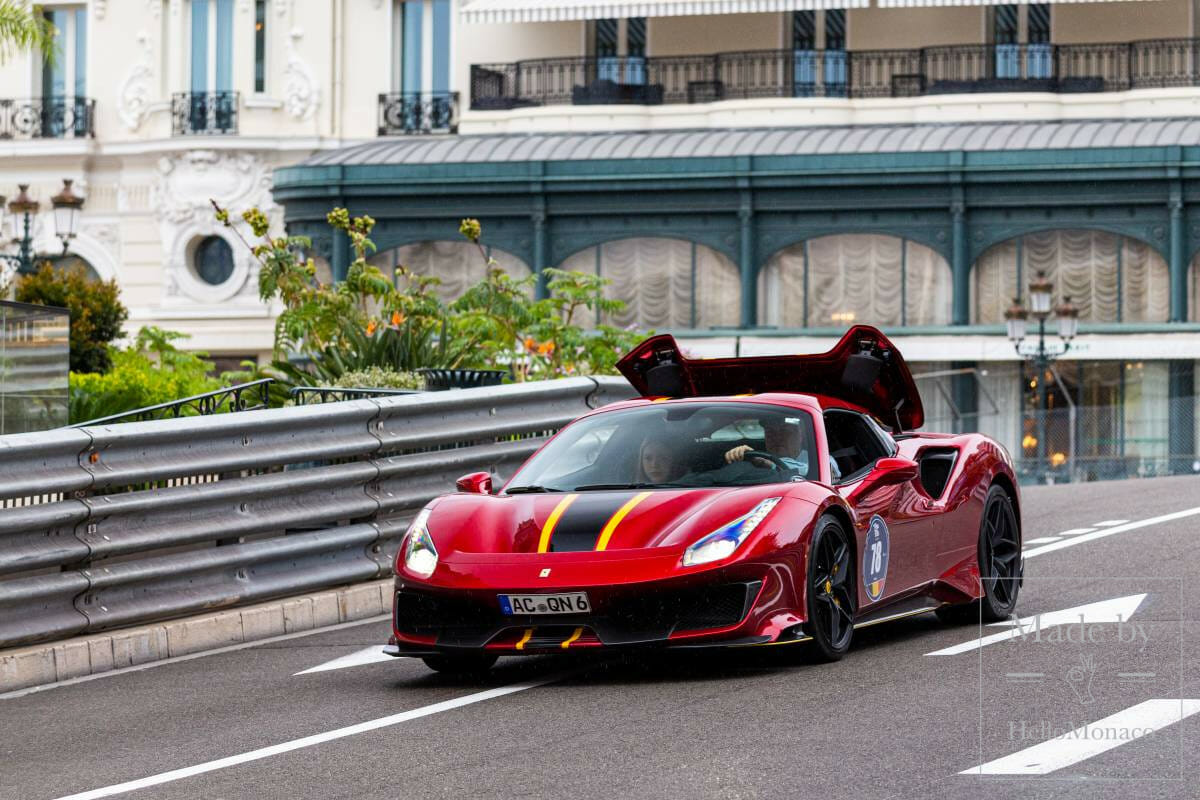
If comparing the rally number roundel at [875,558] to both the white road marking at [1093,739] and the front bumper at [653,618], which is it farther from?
the white road marking at [1093,739]

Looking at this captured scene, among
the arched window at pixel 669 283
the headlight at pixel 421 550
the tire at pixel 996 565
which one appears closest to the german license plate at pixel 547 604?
the headlight at pixel 421 550

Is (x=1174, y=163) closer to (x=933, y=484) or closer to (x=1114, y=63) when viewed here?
(x=1114, y=63)

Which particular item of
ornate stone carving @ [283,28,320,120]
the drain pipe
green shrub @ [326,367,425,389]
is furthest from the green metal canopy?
green shrub @ [326,367,425,389]

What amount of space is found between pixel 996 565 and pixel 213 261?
4030cm

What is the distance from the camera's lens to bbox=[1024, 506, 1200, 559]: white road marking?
47.2ft

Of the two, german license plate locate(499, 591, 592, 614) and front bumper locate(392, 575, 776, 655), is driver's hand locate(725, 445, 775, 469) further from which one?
german license plate locate(499, 591, 592, 614)

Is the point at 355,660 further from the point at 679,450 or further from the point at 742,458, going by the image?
the point at 742,458

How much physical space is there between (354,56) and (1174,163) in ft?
61.9

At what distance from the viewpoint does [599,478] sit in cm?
1011

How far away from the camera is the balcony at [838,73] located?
4434 centimetres

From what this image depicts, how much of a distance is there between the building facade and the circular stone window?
0.06m

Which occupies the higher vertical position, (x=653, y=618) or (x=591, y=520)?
(x=591, y=520)

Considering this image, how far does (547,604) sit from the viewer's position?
911 cm

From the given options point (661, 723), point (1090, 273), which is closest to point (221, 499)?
point (661, 723)
